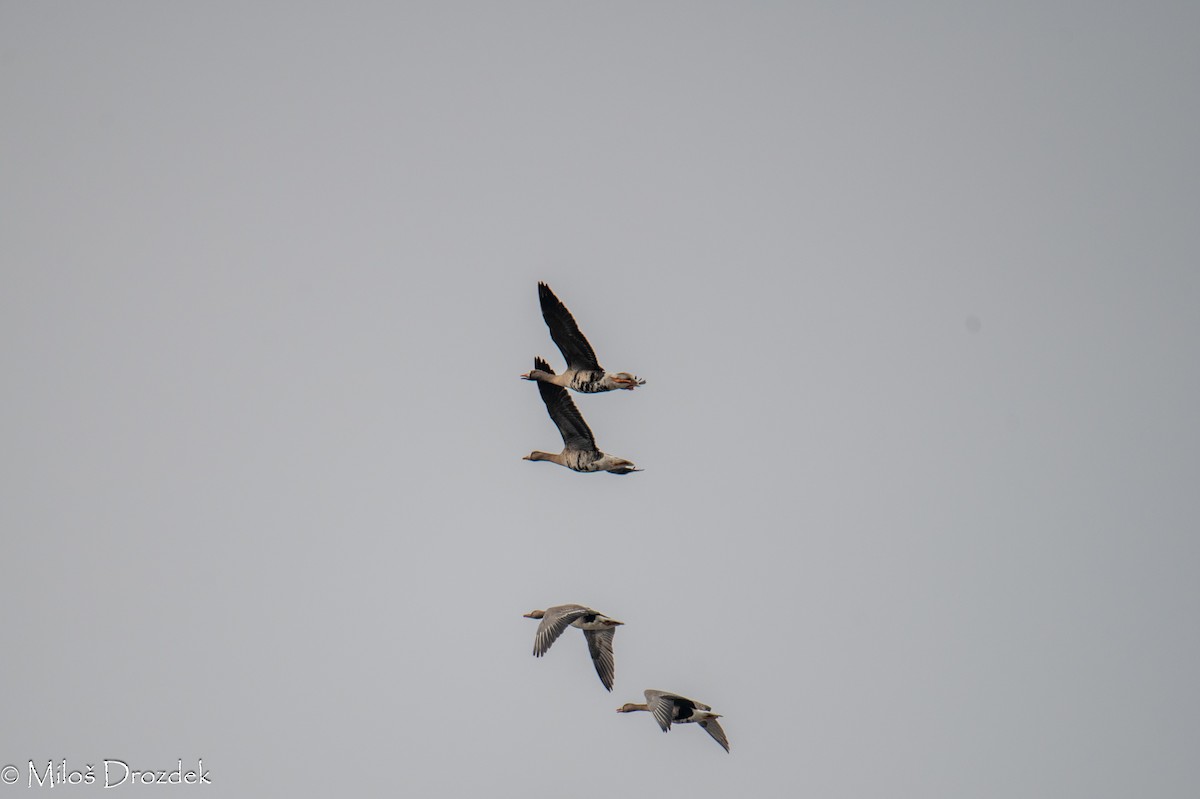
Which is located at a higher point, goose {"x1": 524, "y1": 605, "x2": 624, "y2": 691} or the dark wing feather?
goose {"x1": 524, "y1": 605, "x2": 624, "y2": 691}

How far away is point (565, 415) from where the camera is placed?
45.3m

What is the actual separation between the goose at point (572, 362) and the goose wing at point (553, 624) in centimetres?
636

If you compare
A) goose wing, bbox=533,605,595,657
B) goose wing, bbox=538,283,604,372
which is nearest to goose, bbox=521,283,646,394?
goose wing, bbox=538,283,604,372

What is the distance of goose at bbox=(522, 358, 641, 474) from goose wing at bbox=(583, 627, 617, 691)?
5152mm

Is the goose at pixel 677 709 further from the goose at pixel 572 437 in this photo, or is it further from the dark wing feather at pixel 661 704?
the goose at pixel 572 437

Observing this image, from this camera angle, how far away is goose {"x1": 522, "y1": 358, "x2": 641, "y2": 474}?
44938 millimetres

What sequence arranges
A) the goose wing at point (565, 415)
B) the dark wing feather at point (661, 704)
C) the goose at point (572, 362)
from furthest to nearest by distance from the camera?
the dark wing feather at point (661, 704), the goose wing at point (565, 415), the goose at point (572, 362)

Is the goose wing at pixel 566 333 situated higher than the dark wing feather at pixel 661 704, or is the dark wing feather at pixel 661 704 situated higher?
the goose wing at pixel 566 333

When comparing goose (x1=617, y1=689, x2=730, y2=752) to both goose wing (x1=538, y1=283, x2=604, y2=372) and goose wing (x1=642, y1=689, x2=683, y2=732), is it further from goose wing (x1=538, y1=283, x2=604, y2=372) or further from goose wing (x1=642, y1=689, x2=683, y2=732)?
goose wing (x1=538, y1=283, x2=604, y2=372)

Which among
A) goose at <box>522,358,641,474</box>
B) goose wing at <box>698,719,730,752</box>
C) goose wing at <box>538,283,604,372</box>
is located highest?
goose wing at <box>538,283,604,372</box>

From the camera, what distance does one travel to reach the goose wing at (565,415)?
4484cm

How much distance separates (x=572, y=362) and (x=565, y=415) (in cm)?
181

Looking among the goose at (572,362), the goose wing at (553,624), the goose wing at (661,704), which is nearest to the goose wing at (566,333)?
the goose at (572,362)

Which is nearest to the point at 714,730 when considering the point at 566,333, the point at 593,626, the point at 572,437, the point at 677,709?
the point at 677,709
